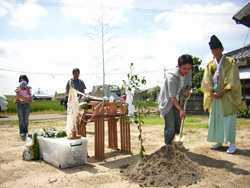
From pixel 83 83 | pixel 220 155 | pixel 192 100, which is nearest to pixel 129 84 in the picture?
pixel 220 155

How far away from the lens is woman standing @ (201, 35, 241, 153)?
370cm

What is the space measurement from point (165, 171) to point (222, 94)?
2.04m

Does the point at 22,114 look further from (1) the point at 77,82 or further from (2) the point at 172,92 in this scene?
(2) the point at 172,92

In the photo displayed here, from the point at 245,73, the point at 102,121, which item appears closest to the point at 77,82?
the point at 102,121

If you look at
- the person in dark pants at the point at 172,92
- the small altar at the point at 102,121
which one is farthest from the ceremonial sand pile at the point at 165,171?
the small altar at the point at 102,121

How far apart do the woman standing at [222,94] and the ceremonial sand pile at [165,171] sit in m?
1.34

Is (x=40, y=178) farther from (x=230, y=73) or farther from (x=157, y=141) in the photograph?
(x=230, y=73)

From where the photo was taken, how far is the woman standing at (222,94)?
12.1ft

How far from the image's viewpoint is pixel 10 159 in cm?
355

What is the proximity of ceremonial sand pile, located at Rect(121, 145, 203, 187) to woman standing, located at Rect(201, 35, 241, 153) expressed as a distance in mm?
1337

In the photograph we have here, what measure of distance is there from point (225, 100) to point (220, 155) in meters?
1.02

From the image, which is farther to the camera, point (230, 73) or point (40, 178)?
point (230, 73)

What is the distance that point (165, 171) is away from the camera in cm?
261

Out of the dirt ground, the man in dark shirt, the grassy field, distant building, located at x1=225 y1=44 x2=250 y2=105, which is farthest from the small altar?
distant building, located at x1=225 y1=44 x2=250 y2=105
